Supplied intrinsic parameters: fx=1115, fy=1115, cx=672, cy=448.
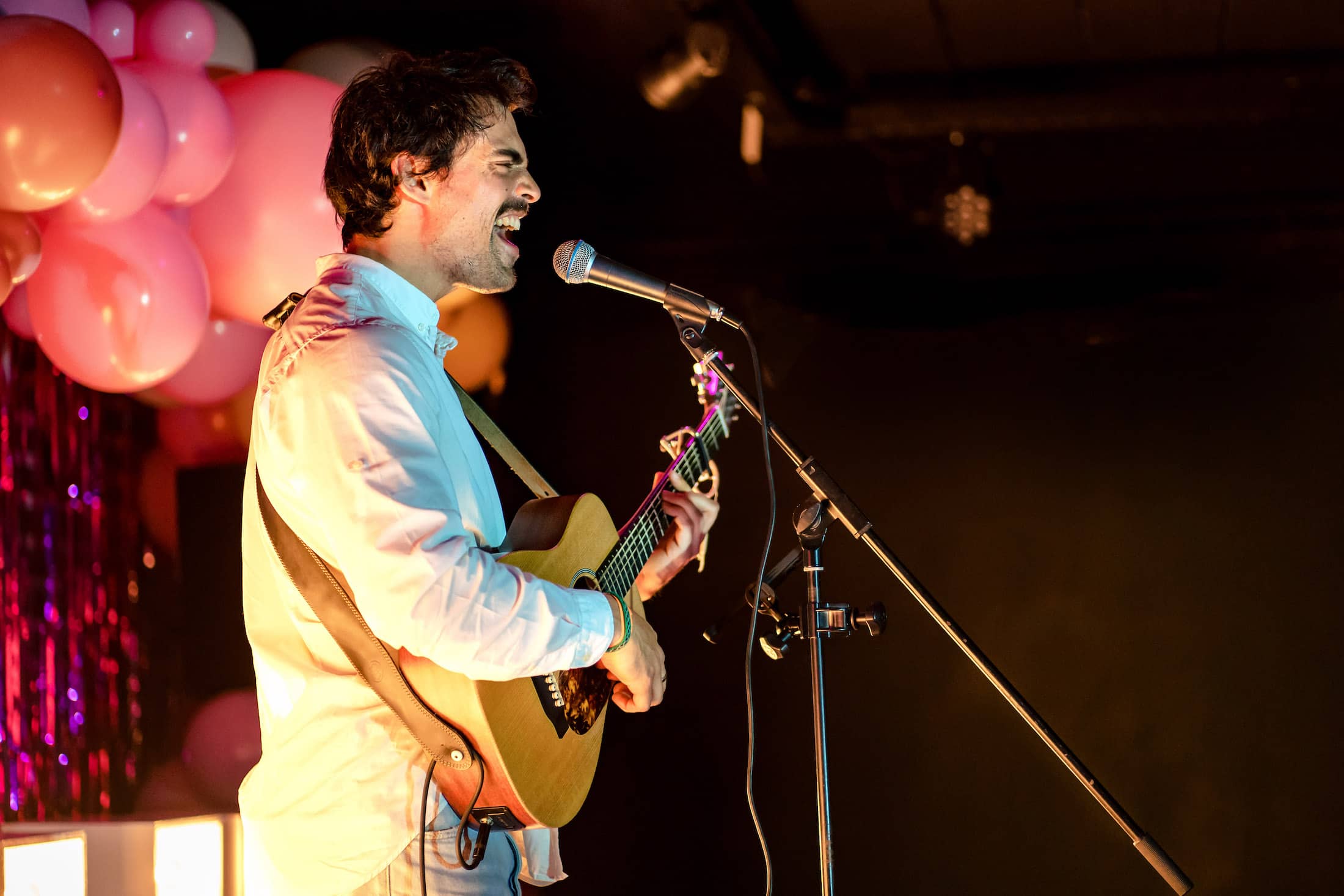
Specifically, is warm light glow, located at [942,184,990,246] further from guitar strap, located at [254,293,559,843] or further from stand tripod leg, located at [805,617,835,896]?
guitar strap, located at [254,293,559,843]

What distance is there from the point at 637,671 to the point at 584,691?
0.32ft

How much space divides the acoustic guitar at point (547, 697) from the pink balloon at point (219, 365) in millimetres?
1368

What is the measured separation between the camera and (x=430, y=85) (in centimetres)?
174

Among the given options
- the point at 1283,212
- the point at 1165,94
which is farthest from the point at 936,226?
the point at 1283,212

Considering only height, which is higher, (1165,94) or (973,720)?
(1165,94)

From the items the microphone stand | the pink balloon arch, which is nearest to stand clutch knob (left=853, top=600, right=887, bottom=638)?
the microphone stand

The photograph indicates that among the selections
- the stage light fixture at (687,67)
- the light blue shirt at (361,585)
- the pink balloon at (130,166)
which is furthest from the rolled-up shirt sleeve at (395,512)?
the stage light fixture at (687,67)

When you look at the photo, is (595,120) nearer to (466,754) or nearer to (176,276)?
(176,276)

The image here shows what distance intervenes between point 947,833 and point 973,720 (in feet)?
1.14

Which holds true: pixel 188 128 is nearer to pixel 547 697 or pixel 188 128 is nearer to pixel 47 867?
pixel 47 867

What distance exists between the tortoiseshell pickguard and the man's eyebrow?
817 millimetres

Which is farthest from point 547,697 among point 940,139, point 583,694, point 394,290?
point 940,139

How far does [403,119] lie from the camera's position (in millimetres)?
1716

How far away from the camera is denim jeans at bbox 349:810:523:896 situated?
57.3 inches
